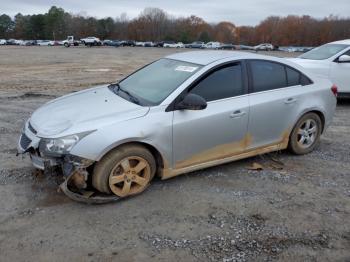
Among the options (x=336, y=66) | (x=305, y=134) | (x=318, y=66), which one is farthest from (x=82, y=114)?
(x=336, y=66)

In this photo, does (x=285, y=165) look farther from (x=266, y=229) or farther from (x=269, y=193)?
(x=266, y=229)

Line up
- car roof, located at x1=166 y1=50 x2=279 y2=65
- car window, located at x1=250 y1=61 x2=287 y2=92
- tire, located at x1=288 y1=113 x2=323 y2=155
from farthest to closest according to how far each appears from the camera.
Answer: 1. tire, located at x1=288 y1=113 x2=323 y2=155
2. car window, located at x1=250 y1=61 x2=287 y2=92
3. car roof, located at x1=166 y1=50 x2=279 y2=65

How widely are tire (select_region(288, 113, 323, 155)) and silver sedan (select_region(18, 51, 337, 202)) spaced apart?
0.02 meters

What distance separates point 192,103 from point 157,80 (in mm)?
850

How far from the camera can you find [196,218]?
3.79 meters

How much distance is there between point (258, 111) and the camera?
484 centimetres

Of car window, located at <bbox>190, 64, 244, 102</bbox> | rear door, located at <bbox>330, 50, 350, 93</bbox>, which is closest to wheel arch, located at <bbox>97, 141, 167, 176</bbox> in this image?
car window, located at <bbox>190, 64, 244, 102</bbox>

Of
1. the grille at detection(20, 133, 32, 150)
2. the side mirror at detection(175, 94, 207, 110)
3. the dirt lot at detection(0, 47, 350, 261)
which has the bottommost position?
the dirt lot at detection(0, 47, 350, 261)

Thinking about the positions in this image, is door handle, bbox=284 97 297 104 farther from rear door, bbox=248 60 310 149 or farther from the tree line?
the tree line

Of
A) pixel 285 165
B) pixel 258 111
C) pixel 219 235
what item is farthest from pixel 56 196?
pixel 285 165

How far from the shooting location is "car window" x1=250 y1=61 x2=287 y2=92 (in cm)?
494

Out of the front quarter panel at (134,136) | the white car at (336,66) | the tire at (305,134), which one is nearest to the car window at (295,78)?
the tire at (305,134)

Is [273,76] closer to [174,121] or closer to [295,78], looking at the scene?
[295,78]

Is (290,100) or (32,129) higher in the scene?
(290,100)
